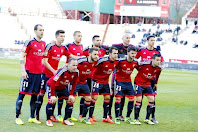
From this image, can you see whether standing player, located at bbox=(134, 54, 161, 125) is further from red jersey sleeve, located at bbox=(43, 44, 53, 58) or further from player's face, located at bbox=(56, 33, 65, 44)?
red jersey sleeve, located at bbox=(43, 44, 53, 58)

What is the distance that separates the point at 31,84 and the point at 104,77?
7.00 ft

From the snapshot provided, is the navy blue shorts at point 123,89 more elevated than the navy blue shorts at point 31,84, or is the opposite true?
the navy blue shorts at point 31,84

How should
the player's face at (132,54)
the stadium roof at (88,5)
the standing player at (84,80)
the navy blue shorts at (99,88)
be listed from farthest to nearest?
1. the stadium roof at (88,5)
2. the navy blue shorts at (99,88)
3. the player's face at (132,54)
4. the standing player at (84,80)

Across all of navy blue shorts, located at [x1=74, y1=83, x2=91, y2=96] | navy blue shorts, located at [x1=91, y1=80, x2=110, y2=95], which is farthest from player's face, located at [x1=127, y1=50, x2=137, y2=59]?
navy blue shorts, located at [x1=74, y1=83, x2=91, y2=96]

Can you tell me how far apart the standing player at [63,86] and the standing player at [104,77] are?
908mm

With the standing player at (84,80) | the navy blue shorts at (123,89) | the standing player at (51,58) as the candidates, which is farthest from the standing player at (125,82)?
the standing player at (51,58)

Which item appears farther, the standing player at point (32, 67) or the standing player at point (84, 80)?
the standing player at point (84, 80)

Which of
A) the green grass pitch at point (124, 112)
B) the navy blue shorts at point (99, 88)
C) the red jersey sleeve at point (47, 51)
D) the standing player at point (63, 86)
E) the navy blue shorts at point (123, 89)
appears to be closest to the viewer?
the green grass pitch at point (124, 112)

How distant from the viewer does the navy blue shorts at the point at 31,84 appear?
10430 millimetres

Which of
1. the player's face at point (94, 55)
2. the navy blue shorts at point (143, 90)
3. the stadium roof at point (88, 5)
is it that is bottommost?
the navy blue shorts at point (143, 90)

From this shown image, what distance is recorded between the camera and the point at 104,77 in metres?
11.5

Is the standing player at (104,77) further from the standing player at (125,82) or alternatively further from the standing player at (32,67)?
the standing player at (32,67)

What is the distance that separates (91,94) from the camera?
1155 centimetres

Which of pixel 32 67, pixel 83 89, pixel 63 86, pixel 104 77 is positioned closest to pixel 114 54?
pixel 104 77
